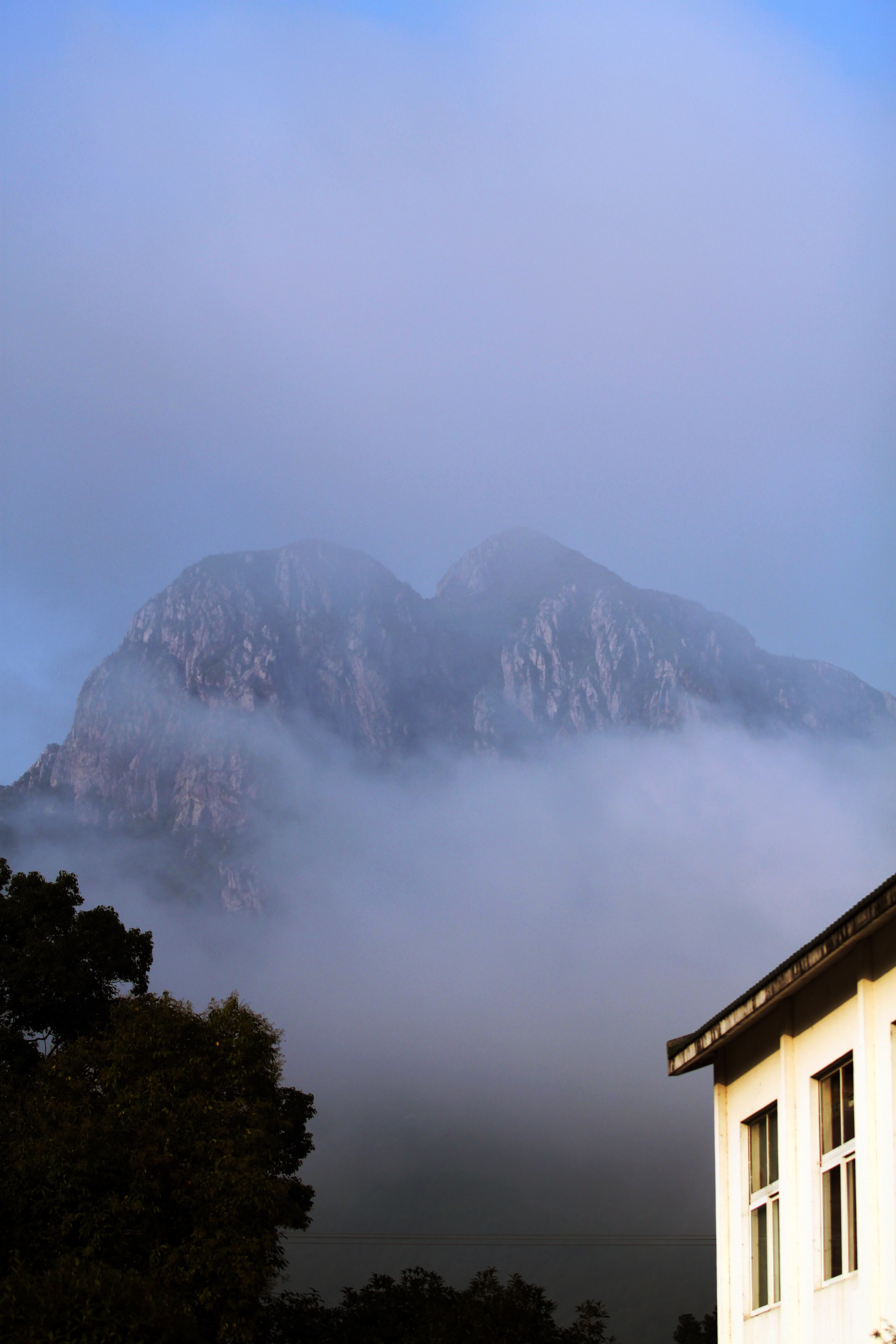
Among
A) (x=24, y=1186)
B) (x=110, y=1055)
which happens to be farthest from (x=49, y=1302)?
(x=110, y=1055)

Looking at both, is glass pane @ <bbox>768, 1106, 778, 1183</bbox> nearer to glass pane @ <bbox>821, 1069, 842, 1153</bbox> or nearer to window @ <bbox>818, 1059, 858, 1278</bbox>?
glass pane @ <bbox>821, 1069, 842, 1153</bbox>

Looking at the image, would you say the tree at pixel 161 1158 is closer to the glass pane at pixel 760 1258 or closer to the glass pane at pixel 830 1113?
the glass pane at pixel 760 1258

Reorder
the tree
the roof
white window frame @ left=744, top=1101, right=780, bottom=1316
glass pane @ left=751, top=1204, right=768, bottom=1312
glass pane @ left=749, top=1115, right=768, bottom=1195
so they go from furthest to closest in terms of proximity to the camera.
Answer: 1. the tree
2. glass pane @ left=749, top=1115, right=768, bottom=1195
3. glass pane @ left=751, top=1204, right=768, bottom=1312
4. white window frame @ left=744, top=1101, right=780, bottom=1316
5. the roof

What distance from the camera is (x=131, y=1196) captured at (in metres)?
33.0

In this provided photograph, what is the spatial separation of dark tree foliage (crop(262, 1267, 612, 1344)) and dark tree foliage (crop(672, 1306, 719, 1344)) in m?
→ 27.6

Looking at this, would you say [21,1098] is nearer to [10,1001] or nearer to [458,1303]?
[10,1001]

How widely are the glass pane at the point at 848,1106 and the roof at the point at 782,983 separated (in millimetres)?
1217

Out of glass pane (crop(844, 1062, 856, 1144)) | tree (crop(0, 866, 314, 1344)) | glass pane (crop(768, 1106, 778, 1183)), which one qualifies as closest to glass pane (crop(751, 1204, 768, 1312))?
glass pane (crop(768, 1106, 778, 1183))

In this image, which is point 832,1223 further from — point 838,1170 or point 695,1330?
point 695,1330

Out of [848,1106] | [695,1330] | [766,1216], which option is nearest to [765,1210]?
[766,1216]

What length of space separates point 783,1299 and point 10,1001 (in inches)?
1377

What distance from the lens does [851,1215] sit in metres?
16.0

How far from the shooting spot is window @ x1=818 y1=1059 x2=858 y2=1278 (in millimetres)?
15930

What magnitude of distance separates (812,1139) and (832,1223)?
100 cm
